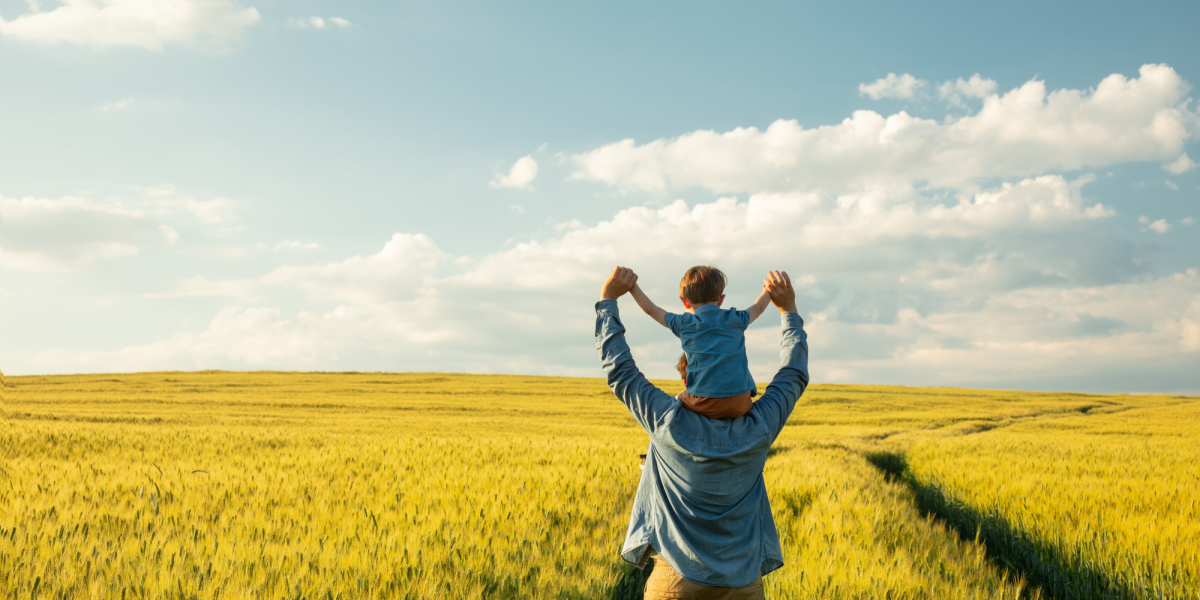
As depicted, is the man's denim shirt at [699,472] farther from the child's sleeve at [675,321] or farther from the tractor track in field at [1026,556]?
the tractor track in field at [1026,556]

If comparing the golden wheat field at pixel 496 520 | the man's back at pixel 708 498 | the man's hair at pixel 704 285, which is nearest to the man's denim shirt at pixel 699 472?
the man's back at pixel 708 498

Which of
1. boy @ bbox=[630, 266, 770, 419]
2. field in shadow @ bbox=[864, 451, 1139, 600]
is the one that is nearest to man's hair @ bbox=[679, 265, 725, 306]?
boy @ bbox=[630, 266, 770, 419]

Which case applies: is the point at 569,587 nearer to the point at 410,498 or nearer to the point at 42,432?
the point at 410,498

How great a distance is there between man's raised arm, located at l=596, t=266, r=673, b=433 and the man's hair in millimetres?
258

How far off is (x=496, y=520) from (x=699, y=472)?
3957mm

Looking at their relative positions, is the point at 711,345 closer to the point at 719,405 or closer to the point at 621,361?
the point at 719,405

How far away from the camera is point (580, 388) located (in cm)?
5303

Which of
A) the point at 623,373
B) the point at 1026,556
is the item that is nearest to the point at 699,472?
the point at 623,373

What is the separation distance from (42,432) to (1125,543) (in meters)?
18.6

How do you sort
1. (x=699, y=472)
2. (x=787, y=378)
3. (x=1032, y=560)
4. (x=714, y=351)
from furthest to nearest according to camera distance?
(x=1032, y=560) → (x=787, y=378) → (x=699, y=472) → (x=714, y=351)

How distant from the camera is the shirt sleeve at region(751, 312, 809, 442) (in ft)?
9.47

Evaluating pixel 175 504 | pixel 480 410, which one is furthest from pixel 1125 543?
pixel 480 410

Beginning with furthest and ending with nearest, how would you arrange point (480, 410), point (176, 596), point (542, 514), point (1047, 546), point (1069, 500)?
1. point (480, 410)
2. point (1069, 500)
3. point (1047, 546)
4. point (542, 514)
5. point (176, 596)

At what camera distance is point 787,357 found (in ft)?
10.5
